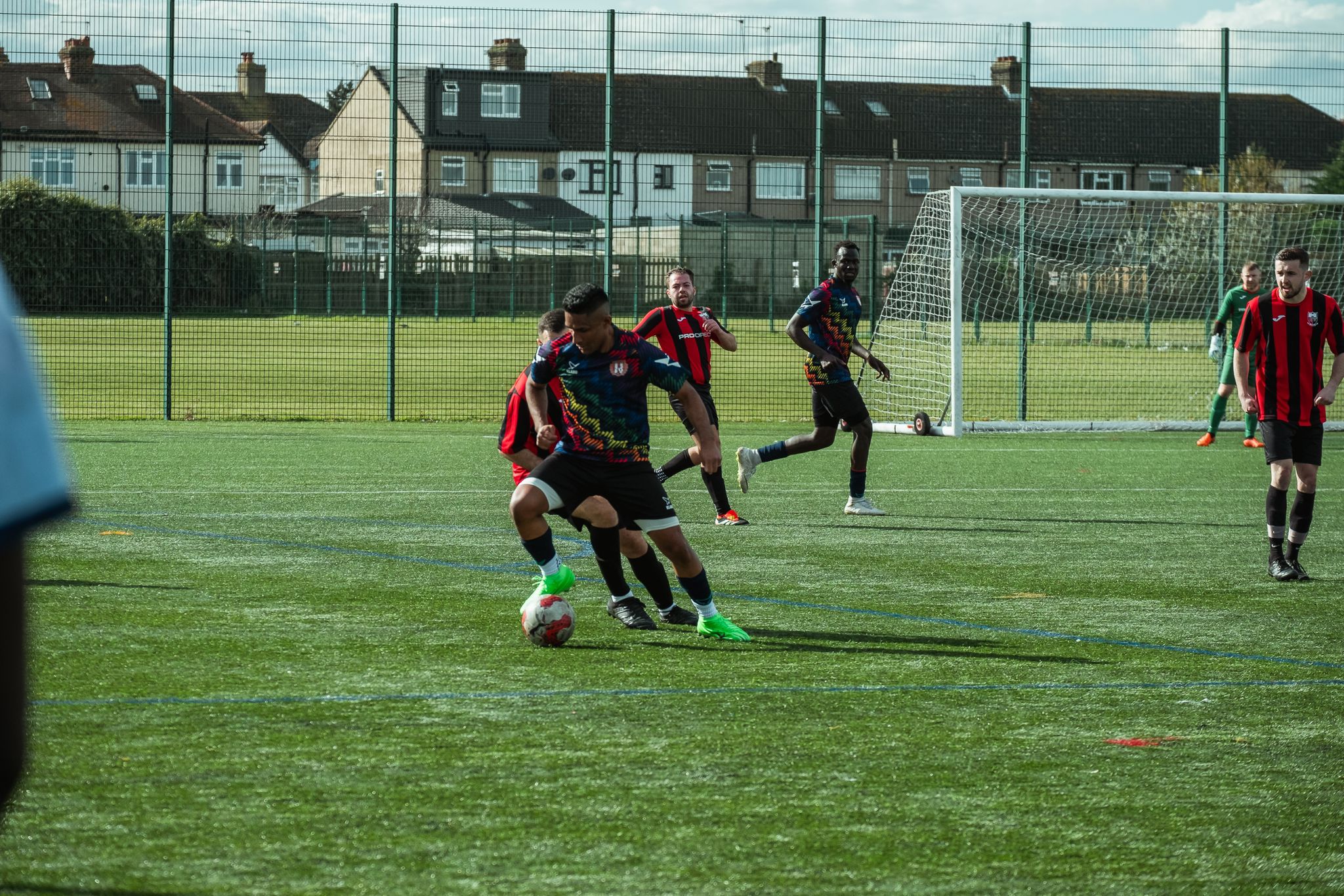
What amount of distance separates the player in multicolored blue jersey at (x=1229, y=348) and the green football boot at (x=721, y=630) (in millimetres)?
9513

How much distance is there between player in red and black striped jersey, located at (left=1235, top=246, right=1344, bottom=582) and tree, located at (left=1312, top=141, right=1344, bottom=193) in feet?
56.3

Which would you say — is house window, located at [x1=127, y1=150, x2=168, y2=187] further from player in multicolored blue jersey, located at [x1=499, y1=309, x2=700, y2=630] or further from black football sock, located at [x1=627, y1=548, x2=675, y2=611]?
black football sock, located at [x1=627, y1=548, x2=675, y2=611]

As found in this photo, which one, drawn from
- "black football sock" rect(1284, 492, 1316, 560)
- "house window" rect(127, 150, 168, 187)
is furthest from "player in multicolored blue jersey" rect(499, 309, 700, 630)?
"house window" rect(127, 150, 168, 187)

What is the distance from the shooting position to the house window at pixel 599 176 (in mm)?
20203

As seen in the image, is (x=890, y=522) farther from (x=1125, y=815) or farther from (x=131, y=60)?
(x=131, y=60)

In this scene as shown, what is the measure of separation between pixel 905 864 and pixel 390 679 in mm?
2530

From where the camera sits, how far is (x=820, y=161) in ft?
67.5

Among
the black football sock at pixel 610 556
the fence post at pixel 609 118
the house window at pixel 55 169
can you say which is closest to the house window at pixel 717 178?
the fence post at pixel 609 118

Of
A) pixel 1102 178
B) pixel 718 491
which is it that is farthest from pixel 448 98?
pixel 718 491

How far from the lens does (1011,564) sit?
9.15 meters

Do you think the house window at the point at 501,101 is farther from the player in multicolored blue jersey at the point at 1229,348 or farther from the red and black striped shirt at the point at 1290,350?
the red and black striped shirt at the point at 1290,350

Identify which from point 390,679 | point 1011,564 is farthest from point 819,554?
point 390,679

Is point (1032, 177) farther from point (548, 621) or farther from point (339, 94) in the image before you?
point (548, 621)

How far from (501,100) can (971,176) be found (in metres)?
7.77
